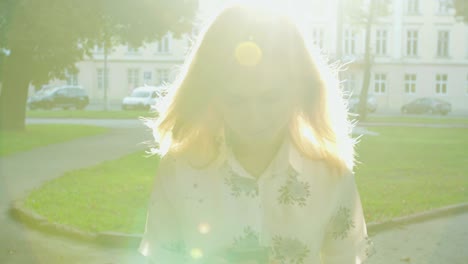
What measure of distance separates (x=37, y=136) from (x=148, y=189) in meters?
12.5

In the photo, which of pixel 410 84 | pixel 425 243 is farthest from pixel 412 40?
pixel 425 243

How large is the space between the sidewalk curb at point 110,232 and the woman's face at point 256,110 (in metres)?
5.28

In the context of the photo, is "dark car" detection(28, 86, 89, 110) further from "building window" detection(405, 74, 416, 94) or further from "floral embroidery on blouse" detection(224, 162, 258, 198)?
"floral embroidery on blouse" detection(224, 162, 258, 198)

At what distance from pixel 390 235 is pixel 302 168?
6017mm

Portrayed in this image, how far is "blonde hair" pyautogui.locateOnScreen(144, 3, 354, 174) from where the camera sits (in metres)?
2.02

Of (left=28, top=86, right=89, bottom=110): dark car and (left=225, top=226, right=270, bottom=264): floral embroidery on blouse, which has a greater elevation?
(left=225, top=226, right=270, bottom=264): floral embroidery on blouse

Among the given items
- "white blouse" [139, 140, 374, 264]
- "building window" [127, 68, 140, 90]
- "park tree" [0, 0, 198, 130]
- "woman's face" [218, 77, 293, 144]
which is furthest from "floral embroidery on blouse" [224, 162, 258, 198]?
"building window" [127, 68, 140, 90]

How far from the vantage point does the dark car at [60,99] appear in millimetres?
51562

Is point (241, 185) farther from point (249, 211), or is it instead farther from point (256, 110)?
point (256, 110)

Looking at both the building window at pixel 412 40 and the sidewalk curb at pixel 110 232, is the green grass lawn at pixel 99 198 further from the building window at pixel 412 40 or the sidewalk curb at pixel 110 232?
the building window at pixel 412 40

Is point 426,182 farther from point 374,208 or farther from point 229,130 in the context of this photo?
point 229,130

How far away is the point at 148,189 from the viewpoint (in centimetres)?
1091

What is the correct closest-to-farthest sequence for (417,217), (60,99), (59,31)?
1. (417,217)
2. (59,31)
3. (60,99)

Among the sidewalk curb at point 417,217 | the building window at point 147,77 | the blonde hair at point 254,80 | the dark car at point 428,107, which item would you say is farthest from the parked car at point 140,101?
the blonde hair at point 254,80
